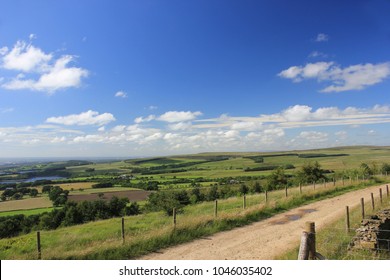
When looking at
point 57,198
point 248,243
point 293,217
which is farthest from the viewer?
point 57,198

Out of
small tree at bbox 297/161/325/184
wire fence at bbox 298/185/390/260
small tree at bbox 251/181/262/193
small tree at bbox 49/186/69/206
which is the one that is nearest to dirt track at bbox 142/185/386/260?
wire fence at bbox 298/185/390/260

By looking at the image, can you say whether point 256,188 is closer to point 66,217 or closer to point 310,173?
point 310,173

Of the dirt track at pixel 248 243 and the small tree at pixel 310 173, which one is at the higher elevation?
the dirt track at pixel 248 243

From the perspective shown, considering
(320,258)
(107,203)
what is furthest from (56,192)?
(320,258)

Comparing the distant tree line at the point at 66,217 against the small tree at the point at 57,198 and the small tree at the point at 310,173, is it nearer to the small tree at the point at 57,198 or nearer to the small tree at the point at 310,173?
the small tree at the point at 57,198

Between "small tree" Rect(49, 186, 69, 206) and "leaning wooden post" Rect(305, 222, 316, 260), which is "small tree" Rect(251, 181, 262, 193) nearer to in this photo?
"small tree" Rect(49, 186, 69, 206)

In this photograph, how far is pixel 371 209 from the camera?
57.9 ft

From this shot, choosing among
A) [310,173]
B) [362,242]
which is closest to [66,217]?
[310,173]

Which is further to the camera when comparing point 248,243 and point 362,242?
point 248,243

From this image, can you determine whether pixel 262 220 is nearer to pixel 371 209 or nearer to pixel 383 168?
pixel 371 209

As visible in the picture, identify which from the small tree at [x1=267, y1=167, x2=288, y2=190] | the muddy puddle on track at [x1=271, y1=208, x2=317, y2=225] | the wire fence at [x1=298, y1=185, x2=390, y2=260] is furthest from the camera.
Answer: the small tree at [x1=267, y1=167, x2=288, y2=190]

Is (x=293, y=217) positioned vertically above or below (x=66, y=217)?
above

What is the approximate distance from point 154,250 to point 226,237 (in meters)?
3.52

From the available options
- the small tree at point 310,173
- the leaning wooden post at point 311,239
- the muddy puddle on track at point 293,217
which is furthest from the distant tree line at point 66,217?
the leaning wooden post at point 311,239
